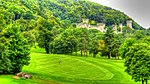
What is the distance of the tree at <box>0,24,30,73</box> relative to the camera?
60219 millimetres

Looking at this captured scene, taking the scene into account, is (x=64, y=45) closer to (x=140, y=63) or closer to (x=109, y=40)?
(x=109, y=40)

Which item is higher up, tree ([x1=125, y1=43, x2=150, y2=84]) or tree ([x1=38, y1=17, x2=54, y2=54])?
tree ([x1=38, y1=17, x2=54, y2=54])

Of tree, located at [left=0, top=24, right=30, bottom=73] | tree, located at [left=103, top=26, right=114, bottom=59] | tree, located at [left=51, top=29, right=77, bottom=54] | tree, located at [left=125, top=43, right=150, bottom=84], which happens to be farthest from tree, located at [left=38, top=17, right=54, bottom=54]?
tree, located at [left=125, top=43, right=150, bottom=84]

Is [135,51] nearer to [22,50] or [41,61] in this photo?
[22,50]

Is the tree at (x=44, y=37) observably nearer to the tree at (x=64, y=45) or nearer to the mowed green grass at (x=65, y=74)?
the tree at (x=64, y=45)

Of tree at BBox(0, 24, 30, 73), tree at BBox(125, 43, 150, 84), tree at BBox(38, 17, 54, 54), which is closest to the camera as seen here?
tree at BBox(125, 43, 150, 84)

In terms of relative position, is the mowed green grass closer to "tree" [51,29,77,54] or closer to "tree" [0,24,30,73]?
"tree" [0,24,30,73]

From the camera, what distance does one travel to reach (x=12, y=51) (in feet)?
205

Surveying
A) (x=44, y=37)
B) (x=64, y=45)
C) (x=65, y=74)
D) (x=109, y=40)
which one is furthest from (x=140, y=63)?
(x=109, y=40)

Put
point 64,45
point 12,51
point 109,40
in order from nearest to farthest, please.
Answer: point 12,51 < point 64,45 < point 109,40

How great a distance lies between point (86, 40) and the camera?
136250 millimetres

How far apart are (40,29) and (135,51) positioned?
75.6 metres

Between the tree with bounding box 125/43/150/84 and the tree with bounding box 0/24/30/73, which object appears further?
the tree with bounding box 0/24/30/73

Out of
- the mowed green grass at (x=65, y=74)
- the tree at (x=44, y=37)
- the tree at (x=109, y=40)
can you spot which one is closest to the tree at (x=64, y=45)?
the tree at (x=44, y=37)
